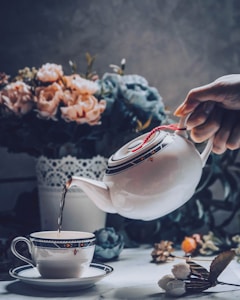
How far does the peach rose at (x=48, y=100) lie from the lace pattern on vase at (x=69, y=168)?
10cm

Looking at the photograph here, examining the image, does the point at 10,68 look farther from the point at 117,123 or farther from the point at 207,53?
the point at 207,53

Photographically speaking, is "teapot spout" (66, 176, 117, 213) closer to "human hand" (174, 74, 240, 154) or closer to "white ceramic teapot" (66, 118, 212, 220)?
"white ceramic teapot" (66, 118, 212, 220)

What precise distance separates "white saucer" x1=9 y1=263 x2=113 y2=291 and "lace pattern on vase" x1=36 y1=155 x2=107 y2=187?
0.99 ft

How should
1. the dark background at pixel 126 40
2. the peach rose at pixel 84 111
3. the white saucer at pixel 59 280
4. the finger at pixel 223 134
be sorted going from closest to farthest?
the white saucer at pixel 59 280, the finger at pixel 223 134, the peach rose at pixel 84 111, the dark background at pixel 126 40

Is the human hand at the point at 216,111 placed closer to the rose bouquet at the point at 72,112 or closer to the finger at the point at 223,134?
the finger at the point at 223,134

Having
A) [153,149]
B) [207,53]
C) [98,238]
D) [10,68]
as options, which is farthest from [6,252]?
[207,53]

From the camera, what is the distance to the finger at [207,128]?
1045 millimetres

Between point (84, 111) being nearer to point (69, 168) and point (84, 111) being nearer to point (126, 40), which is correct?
point (69, 168)

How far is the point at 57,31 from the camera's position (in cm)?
155

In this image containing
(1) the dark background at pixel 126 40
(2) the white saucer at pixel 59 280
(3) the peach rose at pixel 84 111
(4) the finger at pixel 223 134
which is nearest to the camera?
(2) the white saucer at pixel 59 280

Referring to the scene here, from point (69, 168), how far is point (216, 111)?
38 cm

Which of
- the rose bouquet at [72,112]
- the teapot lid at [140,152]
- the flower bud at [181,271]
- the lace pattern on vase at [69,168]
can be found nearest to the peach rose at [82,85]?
the rose bouquet at [72,112]

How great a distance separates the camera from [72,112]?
1.25 m

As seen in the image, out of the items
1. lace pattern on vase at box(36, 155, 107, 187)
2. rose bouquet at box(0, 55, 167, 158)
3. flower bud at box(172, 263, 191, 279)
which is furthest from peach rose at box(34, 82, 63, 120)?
flower bud at box(172, 263, 191, 279)
